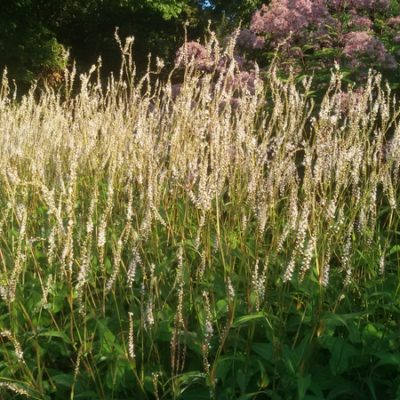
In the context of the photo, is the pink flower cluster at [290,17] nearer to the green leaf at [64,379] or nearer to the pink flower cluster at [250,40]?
the pink flower cluster at [250,40]

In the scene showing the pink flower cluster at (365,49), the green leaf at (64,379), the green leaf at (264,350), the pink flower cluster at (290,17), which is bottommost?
the green leaf at (64,379)

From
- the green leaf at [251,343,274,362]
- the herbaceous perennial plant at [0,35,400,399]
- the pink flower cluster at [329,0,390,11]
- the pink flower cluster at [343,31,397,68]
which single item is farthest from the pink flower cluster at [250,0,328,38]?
the green leaf at [251,343,274,362]

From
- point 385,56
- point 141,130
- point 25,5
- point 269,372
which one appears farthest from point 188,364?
point 25,5

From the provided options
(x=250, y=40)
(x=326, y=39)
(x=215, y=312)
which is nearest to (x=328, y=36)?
(x=326, y=39)

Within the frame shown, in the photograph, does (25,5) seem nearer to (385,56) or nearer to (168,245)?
(385,56)

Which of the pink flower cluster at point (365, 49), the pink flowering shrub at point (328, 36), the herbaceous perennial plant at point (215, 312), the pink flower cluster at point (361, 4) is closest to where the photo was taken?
the herbaceous perennial plant at point (215, 312)

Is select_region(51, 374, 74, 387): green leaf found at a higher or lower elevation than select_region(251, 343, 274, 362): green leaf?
lower

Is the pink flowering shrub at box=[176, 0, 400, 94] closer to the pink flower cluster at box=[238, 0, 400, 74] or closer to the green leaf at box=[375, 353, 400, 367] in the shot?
the pink flower cluster at box=[238, 0, 400, 74]

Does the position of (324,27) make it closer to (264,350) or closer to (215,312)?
(215,312)

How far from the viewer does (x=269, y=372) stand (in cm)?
205

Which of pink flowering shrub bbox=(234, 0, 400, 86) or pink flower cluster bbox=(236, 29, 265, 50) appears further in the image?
pink flower cluster bbox=(236, 29, 265, 50)

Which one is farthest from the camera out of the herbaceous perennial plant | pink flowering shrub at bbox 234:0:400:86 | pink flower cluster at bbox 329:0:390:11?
pink flower cluster at bbox 329:0:390:11

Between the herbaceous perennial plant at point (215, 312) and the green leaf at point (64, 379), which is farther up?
the herbaceous perennial plant at point (215, 312)

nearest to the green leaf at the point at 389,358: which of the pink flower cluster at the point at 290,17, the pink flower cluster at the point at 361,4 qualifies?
the pink flower cluster at the point at 290,17
